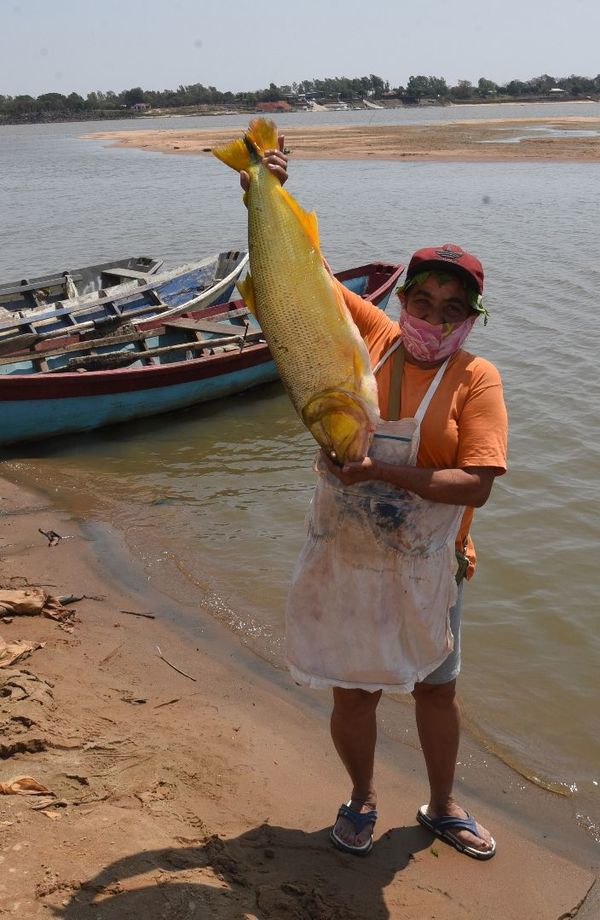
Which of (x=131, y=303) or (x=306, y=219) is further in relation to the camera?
(x=131, y=303)

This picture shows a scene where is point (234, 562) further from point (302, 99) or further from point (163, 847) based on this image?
point (302, 99)

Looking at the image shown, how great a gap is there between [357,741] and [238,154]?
2.13 metres

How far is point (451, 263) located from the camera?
8.75 ft

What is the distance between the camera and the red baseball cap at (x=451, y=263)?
105 inches

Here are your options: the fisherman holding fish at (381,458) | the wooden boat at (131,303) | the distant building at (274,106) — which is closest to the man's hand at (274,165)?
the fisherman holding fish at (381,458)

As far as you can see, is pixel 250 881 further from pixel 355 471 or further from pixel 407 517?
pixel 355 471

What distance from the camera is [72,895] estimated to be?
2709 millimetres

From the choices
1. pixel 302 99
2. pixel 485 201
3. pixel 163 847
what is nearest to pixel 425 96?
pixel 302 99

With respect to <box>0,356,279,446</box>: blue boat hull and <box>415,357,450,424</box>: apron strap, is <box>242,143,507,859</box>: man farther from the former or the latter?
<box>0,356,279,446</box>: blue boat hull

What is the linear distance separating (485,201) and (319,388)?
26.2 metres

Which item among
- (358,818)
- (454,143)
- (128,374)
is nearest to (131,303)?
(128,374)

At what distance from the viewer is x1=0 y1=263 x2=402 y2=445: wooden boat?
8.91 m

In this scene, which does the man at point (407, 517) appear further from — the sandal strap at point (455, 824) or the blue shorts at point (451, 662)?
the sandal strap at point (455, 824)

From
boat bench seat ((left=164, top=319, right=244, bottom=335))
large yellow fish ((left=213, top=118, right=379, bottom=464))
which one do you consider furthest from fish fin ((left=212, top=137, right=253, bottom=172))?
boat bench seat ((left=164, top=319, right=244, bottom=335))
